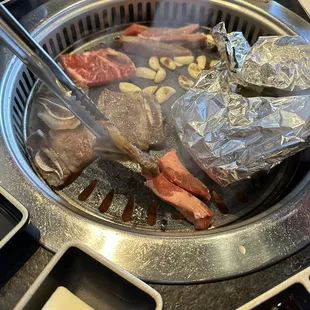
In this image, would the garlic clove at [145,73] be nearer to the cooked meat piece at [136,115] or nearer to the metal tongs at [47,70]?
the cooked meat piece at [136,115]

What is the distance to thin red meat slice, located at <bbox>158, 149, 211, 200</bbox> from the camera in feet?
4.53

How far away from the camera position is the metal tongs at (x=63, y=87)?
1.06 meters

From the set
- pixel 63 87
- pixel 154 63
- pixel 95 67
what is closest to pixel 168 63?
pixel 154 63

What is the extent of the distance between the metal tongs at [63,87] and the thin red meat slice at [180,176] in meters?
0.04

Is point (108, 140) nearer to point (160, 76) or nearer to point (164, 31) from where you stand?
point (160, 76)

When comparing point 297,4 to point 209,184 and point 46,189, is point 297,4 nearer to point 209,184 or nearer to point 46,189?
point 209,184

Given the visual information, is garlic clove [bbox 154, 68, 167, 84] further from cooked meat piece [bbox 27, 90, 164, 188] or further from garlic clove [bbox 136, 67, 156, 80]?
cooked meat piece [bbox 27, 90, 164, 188]

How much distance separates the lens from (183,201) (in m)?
1.33

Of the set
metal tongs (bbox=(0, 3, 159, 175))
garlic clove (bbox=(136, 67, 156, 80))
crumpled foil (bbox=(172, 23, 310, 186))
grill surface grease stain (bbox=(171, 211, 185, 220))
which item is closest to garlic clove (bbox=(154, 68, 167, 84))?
garlic clove (bbox=(136, 67, 156, 80))

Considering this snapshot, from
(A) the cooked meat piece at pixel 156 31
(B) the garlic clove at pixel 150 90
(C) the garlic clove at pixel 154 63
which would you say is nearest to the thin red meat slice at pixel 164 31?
(A) the cooked meat piece at pixel 156 31

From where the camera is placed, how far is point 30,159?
1.44 metres

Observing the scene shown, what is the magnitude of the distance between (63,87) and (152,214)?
549 mm

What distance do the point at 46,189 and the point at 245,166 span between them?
69 centimetres

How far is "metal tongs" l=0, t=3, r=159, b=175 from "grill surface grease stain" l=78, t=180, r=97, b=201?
15cm
